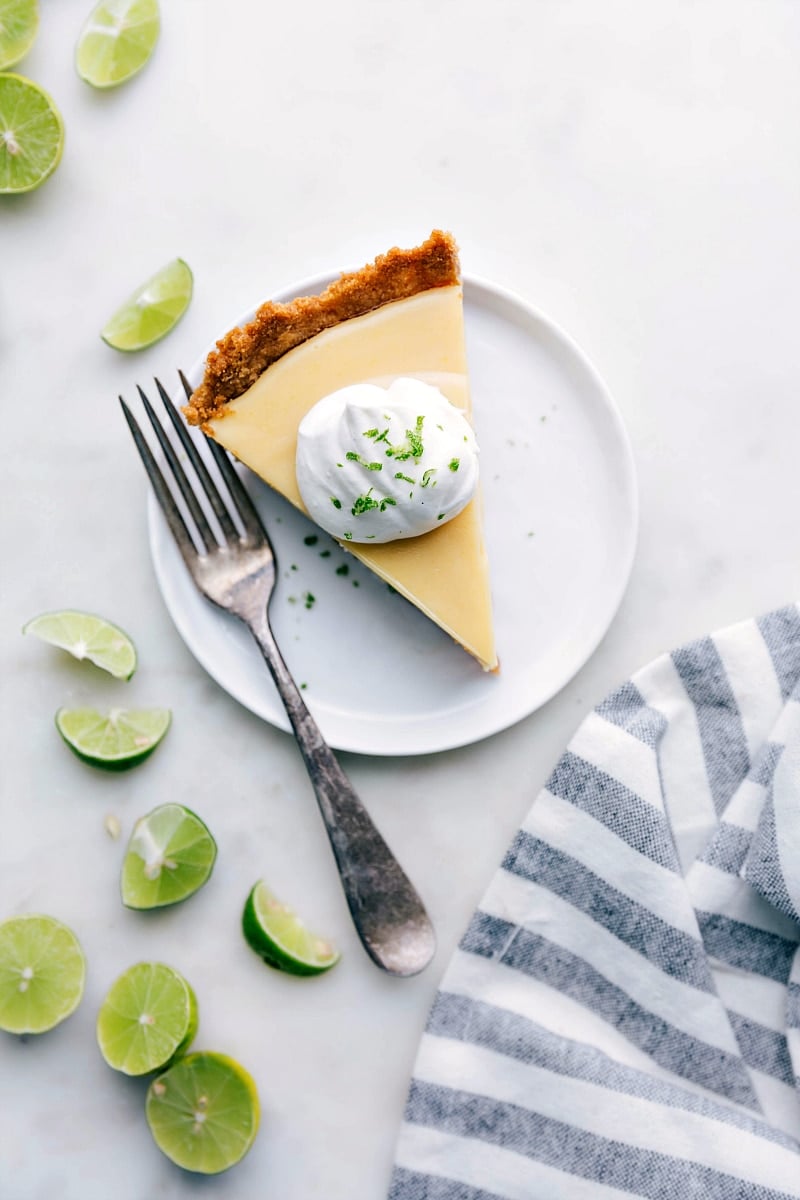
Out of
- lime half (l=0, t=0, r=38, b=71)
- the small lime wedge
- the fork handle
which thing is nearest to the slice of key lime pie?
the small lime wedge

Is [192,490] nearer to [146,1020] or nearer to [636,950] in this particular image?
[146,1020]

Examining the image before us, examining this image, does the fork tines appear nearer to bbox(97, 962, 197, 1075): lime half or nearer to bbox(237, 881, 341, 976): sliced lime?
bbox(237, 881, 341, 976): sliced lime

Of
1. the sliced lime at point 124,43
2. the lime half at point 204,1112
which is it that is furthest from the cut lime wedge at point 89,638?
the sliced lime at point 124,43

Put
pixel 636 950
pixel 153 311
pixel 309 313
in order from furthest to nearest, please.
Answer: pixel 153 311
pixel 636 950
pixel 309 313

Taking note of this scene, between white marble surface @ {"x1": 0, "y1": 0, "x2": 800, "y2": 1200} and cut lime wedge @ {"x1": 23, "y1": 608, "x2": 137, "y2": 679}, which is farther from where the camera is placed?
white marble surface @ {"x1": 0, "y1": 0, "x2": 800, "y2": 1200}

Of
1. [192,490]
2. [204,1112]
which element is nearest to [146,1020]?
[204,1112]

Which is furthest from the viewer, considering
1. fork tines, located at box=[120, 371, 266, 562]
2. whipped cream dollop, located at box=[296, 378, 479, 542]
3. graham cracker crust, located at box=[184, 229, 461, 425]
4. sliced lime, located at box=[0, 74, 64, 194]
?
sliced lime, located at box=[0, 74, 64, 194]

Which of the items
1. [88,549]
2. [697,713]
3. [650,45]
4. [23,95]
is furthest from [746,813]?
[23,95]

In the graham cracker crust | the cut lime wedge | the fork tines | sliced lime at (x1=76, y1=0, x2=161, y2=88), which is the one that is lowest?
the cut lime wedge
